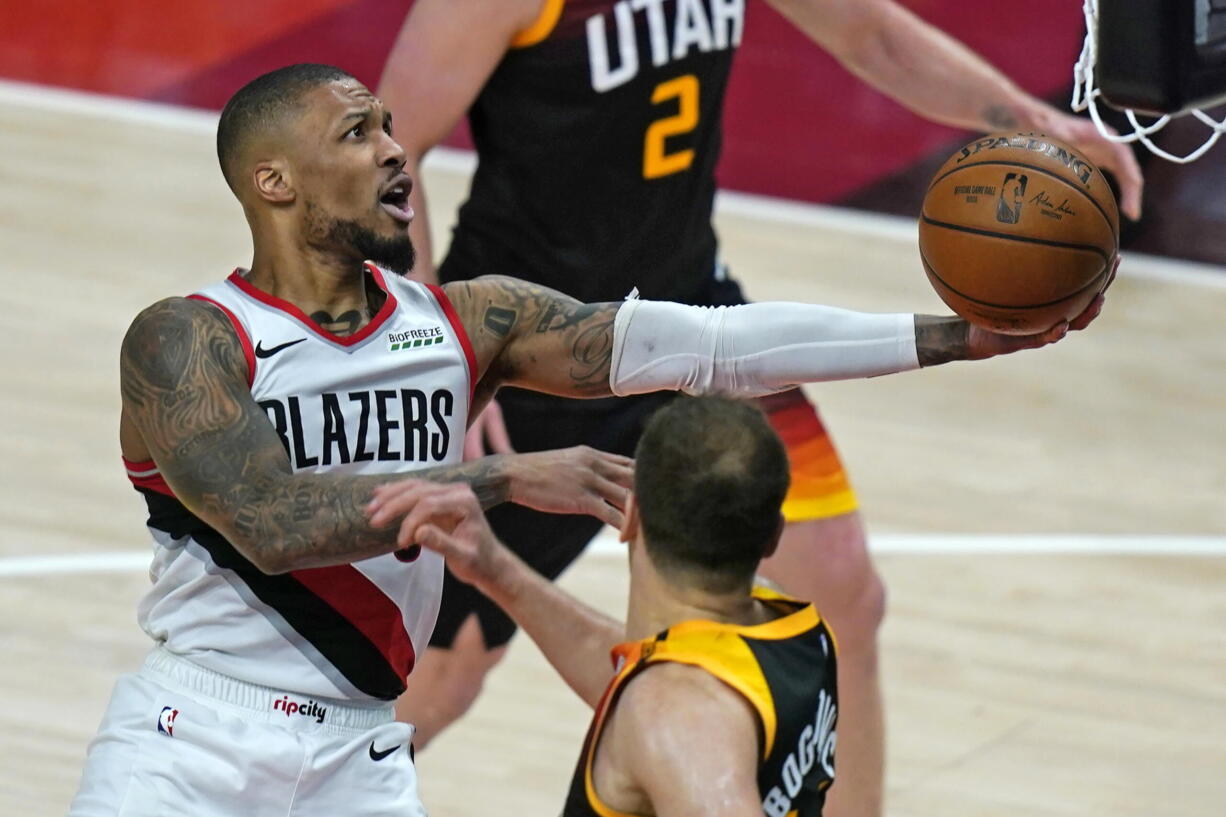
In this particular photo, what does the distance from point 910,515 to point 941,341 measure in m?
4.22

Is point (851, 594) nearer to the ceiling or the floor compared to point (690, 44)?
nearer to the floor

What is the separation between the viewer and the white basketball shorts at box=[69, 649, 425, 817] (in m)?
3.87

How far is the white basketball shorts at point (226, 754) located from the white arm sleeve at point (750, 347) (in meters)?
0.86

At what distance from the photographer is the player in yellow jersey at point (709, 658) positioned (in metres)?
3.11

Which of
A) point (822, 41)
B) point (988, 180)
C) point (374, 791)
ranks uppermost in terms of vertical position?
point (988, 180)

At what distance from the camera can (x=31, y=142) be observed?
11.6 meters

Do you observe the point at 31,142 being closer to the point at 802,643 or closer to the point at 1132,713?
the point at 1132,713

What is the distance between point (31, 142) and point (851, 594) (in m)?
7.38

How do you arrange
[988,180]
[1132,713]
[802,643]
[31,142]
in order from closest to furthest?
[802,643] → [988,180] → [1132,713] → [31,142]

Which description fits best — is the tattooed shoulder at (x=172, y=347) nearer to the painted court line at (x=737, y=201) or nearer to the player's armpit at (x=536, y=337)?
the player's armpit at (x=536, y=337)

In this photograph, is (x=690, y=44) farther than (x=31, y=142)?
No

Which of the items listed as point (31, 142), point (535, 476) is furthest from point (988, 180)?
point (31, 142)

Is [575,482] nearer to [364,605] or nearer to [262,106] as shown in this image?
[364,605]

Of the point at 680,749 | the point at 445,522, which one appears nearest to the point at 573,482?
the point at 445,522
